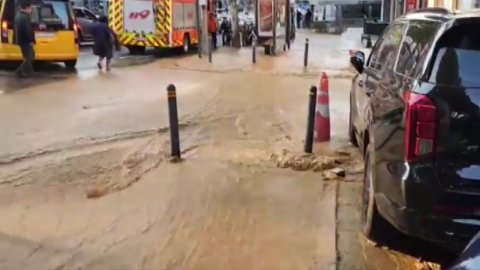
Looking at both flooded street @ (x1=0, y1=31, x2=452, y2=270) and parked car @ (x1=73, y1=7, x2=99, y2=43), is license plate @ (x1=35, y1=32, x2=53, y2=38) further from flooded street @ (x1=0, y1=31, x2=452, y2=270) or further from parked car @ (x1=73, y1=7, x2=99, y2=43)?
parked car @ (x1=73, y1=7, x2=99, y2=43)

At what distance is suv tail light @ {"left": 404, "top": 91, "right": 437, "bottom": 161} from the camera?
4336 mm

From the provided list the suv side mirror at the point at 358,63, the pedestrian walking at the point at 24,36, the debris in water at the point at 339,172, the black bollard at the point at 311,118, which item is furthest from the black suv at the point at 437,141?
the pedestrian walking at the point at 24,36

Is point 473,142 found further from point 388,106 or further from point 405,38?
point 405,38

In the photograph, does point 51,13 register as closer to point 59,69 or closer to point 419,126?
point 59,69

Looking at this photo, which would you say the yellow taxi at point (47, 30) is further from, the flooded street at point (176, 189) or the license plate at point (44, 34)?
the flooded street at point (176, 189)

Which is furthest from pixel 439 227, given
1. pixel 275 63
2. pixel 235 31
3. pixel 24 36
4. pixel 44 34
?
pixel 235 31

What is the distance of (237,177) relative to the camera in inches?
308

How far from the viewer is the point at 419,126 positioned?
14.3ft

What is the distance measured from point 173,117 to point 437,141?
4.49 m

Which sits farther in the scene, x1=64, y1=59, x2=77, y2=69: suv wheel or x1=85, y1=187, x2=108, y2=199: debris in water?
x1=64, y1=59, x2=77, y2=69: suv wheel

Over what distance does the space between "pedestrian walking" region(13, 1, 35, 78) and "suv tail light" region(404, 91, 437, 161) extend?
44.9 ft

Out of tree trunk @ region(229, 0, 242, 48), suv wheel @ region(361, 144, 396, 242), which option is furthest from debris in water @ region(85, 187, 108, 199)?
Answer: tree trunk @ region(229, 0, 242, 48)

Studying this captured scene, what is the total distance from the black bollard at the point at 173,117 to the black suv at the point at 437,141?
3.66m

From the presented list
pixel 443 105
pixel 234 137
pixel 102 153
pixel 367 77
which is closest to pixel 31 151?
pixel 102 153
